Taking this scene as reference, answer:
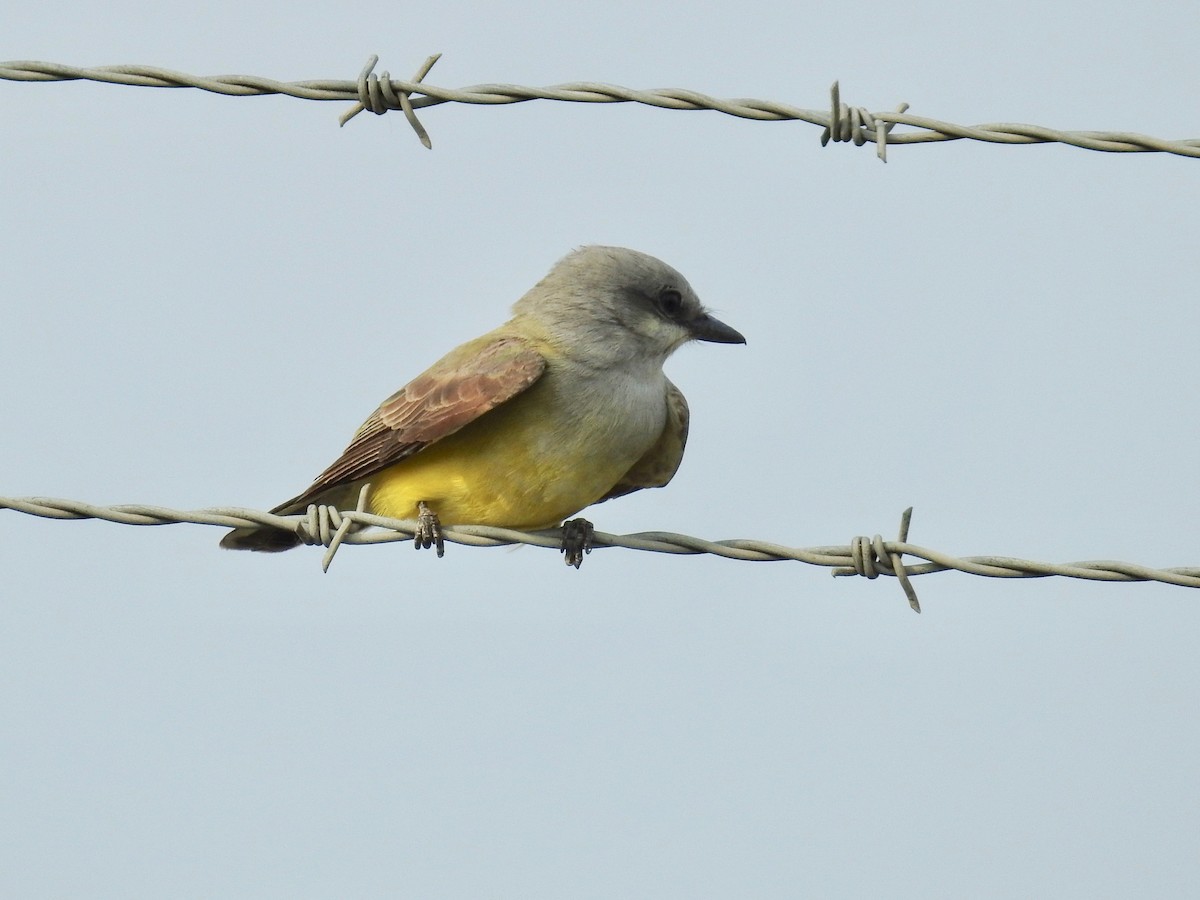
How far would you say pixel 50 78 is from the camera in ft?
16.8

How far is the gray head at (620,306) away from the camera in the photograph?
6996mm

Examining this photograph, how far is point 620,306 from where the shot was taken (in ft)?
23.4

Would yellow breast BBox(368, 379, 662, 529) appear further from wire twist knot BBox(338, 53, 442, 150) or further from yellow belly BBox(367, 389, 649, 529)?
wire twist knot BBox(338, 53, 442, 150)

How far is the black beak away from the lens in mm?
7402

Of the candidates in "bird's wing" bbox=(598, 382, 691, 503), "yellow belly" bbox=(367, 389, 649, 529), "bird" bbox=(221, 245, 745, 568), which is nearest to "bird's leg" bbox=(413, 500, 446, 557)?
Answer: "bird" bbox=(221, 245, 745, 568)

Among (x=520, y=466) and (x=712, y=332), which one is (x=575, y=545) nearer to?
(x=520, y=466)

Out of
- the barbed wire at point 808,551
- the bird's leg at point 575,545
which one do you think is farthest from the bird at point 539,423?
the barbed wire at point 808,551

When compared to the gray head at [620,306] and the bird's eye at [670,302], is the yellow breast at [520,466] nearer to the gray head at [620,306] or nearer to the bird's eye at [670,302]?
the gray head at [620,306]

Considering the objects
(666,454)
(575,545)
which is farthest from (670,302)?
(575,545)

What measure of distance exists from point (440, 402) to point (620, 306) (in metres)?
1.07

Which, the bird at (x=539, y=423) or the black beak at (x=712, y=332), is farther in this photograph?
the black beak at (x=712, y=332)

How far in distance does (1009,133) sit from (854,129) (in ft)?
1.54

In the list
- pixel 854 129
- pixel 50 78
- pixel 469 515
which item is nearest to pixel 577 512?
pixel 469 515

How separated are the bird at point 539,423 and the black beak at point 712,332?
139 millimetres
